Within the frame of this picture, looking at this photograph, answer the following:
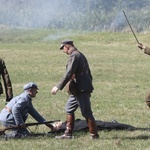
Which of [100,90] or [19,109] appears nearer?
[19,109]

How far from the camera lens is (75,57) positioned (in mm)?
9883

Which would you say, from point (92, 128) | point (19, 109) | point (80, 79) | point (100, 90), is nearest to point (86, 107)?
point (92, 128)

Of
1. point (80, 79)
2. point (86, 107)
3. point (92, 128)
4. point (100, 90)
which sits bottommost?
point (100, 90)

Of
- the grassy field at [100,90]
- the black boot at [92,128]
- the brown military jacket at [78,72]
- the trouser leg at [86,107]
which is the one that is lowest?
the grassy field at [100,90]

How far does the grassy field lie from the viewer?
391 inches

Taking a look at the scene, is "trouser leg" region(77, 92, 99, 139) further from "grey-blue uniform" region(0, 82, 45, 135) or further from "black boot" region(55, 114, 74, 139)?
"grey-blue uniform" region(0, 82, 45, 135)

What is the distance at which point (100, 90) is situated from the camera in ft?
58.8

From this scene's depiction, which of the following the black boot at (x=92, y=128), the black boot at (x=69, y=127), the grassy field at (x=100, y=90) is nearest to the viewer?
the grassy field at (x=100, y=90)

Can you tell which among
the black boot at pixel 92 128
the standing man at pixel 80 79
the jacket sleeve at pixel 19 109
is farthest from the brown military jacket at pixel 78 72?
the jacket sleeve at pixel 19 109

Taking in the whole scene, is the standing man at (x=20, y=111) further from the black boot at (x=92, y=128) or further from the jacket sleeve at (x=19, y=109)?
the black boot at (x=92, y=128)

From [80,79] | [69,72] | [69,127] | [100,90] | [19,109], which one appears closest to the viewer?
[69,72]

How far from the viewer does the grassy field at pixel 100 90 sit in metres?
9.94

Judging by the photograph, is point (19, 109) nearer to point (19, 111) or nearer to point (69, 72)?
point (19, 111)

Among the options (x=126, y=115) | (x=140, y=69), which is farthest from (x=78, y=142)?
(x=140, y=69)
